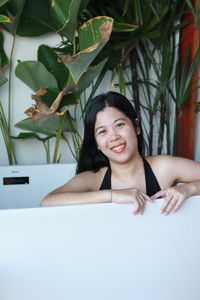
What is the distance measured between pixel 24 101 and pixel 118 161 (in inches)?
53.6

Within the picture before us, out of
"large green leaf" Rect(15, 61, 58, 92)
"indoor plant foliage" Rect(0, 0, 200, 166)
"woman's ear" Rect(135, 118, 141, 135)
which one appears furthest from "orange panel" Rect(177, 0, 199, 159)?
"woman's ear" Rect(135, 118, 141, 135)

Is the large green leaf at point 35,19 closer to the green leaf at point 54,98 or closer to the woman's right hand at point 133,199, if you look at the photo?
the green leaf at point 54,98

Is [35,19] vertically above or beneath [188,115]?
above

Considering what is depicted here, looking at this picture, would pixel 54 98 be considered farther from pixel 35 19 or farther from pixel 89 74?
pixel 35 19

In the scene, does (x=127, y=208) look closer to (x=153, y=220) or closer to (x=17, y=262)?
(x=153, y=220)

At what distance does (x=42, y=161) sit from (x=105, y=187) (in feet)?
4.18

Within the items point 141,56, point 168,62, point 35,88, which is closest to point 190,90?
point 168,62

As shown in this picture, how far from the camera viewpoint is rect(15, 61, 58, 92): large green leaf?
2010 mm

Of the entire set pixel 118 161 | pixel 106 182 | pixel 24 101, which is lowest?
pixel 106 182

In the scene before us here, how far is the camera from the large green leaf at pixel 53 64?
83.3 inches

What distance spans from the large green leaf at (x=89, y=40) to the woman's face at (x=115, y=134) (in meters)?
0.28

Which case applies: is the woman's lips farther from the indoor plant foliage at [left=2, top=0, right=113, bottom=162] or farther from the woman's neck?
the indoor plant foliage at [left=2, top=0, right=113, bottom=162]

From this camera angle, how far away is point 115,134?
1308mm

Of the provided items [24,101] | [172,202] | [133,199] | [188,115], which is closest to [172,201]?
[172,202]
